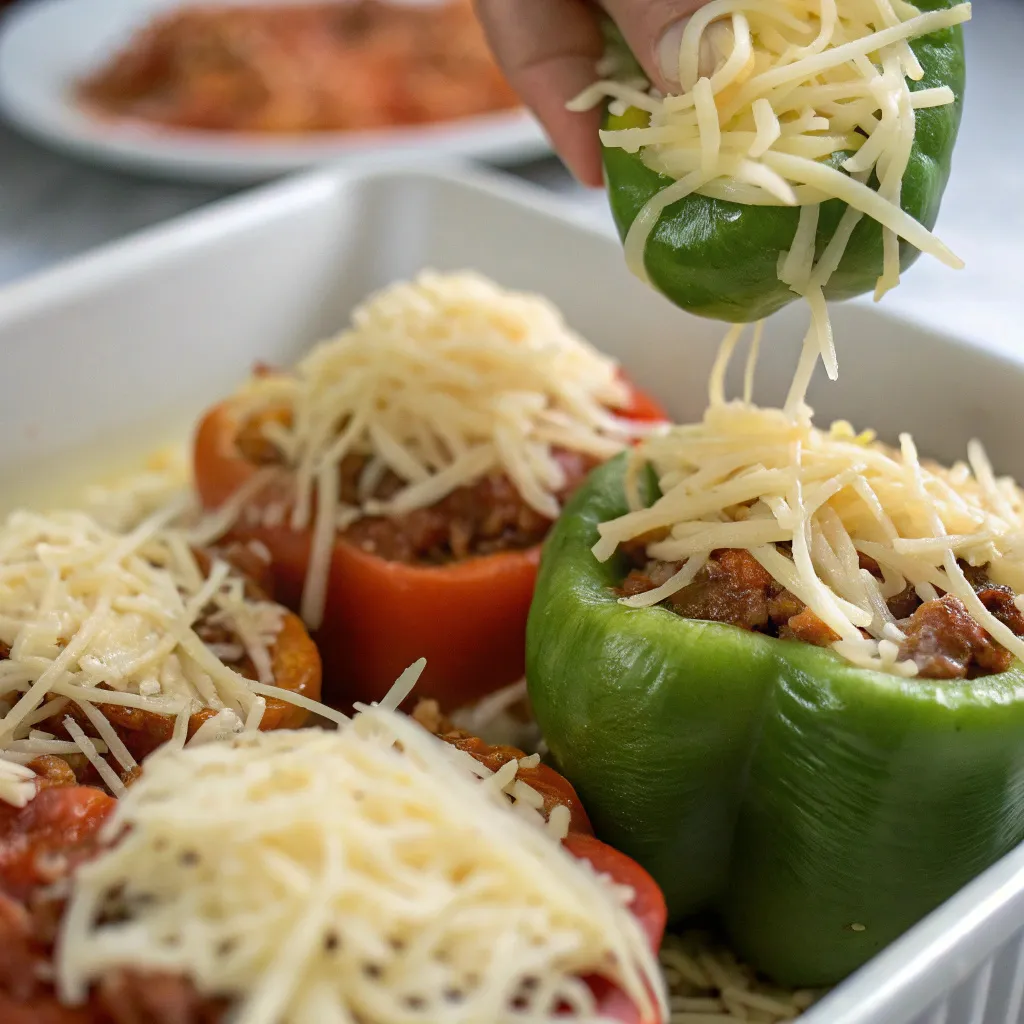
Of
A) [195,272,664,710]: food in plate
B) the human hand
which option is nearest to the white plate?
the human hand

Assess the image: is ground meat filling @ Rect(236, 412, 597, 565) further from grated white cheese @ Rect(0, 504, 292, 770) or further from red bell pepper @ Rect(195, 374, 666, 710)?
grated white cheese @ Rect(0, 504, 292, 770)

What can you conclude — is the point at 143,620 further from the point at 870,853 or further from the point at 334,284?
the point at 334,284

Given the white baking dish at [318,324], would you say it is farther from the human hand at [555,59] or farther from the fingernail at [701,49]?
the fingernail at [701,49]

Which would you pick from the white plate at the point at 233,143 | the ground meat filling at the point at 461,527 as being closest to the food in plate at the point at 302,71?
the white plate at the point at 233,143

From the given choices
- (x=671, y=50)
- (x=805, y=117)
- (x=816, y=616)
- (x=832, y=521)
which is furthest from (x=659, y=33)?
(x=816, y=616)

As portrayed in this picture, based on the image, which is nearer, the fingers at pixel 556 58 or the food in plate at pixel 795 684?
the food in plate at pixel 795 684

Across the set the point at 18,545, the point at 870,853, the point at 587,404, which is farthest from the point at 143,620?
the point at 870,853
